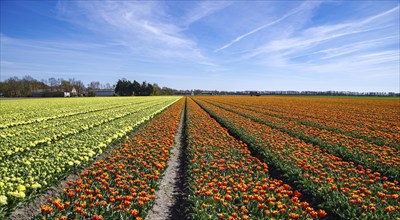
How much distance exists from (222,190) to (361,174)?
14.5ft

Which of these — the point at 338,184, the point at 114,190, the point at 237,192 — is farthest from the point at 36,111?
the point at 338,184

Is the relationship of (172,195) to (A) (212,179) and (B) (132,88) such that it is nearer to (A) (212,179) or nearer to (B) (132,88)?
(A) (212,179)

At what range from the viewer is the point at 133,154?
9.17 meters

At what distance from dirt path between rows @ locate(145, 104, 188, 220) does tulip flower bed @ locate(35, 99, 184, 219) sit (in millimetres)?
285

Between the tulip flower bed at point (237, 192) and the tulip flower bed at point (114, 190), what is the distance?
1111mm

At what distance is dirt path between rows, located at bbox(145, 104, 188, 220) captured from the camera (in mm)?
5816

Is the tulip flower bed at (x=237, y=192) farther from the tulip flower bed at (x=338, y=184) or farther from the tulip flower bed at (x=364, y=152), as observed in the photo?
the tulip flower bed at (x=364, y=152)

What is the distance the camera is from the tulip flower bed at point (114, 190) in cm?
494

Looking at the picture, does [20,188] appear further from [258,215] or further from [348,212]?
[348,212]

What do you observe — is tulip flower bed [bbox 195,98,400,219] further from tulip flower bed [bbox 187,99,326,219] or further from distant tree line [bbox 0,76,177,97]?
distant tree line [bbox 0,76,177,97]

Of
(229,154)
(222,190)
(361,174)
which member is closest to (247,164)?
(229,154)

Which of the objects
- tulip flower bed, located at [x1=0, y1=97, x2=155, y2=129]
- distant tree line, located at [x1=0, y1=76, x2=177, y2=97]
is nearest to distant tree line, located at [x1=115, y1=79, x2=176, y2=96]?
distant tree line, located at [x1=0, y1=76, x2=177, y2=97]

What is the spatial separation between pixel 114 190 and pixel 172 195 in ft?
5.14

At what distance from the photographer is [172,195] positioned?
6.84 m
